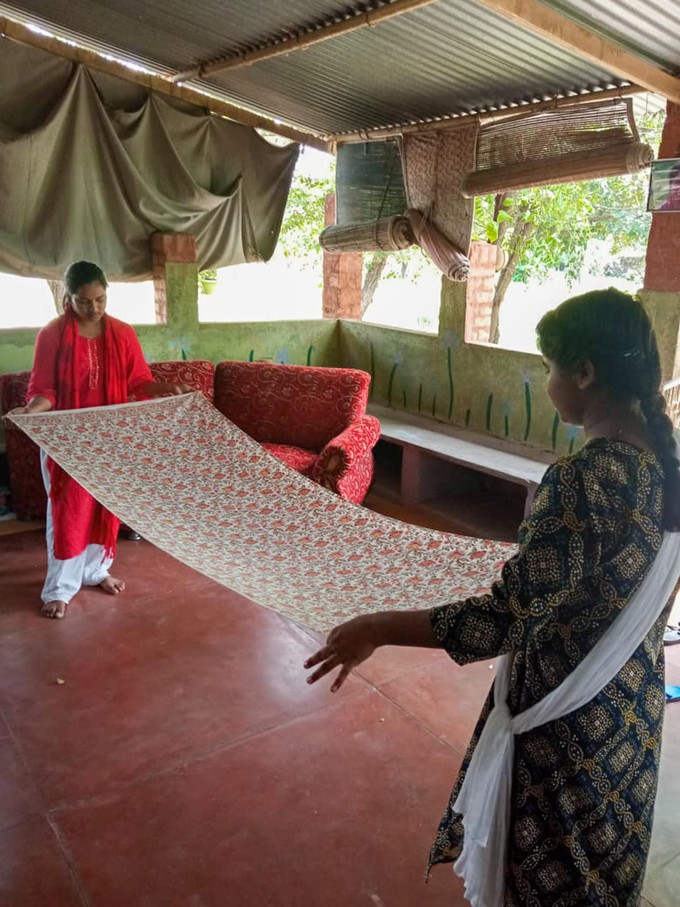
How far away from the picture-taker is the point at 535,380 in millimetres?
3848

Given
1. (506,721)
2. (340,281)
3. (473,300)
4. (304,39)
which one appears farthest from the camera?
(340,281)

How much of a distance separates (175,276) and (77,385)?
1.75 metres

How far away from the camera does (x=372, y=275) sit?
274 inches

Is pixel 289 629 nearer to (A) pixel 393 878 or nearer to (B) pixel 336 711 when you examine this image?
(B) pixel 336 711

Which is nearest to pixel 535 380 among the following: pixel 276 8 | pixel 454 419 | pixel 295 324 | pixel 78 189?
pixel 454 419

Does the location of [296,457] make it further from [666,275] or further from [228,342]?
[666,275]

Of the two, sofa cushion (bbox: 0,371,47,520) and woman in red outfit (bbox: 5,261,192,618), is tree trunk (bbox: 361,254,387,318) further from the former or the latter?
woman in red outfit (bbox: 5,261,192,618)

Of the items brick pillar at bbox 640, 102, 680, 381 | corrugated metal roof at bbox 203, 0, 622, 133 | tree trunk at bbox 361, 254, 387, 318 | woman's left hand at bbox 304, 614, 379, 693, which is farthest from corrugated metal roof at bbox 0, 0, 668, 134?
tree trunk at bbox 361, 254, 387, 318

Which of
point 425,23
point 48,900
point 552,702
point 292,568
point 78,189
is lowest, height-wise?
point 48,900

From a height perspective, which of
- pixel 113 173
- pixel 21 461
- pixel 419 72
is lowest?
pixel 21 461

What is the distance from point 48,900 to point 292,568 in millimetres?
903

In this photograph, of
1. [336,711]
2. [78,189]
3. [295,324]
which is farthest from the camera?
[295,324]

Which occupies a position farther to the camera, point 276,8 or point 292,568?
point 276,8

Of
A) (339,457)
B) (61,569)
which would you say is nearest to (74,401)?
(61,569)
